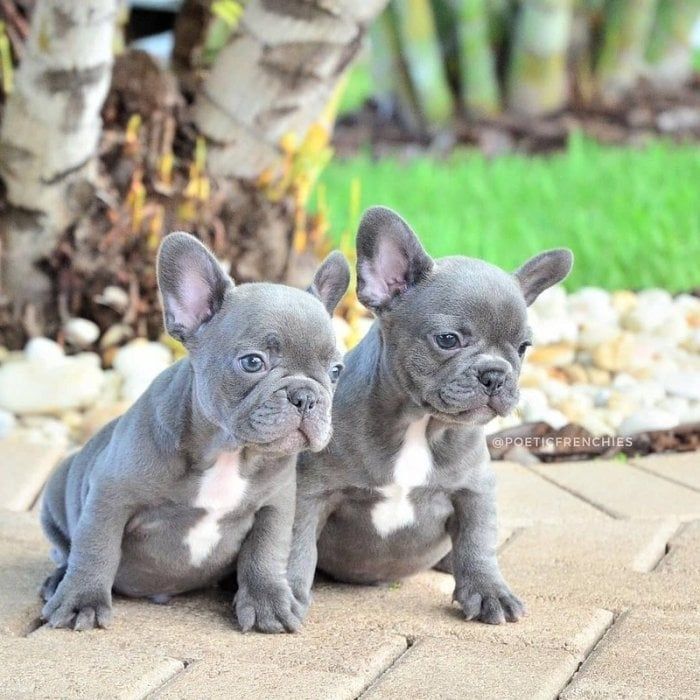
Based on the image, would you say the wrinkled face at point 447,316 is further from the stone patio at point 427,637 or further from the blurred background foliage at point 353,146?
the blurred background foliage at point 353,146

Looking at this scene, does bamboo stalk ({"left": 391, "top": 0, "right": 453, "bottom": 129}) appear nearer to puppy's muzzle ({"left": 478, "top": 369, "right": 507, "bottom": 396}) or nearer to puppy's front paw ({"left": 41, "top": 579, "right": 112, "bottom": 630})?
puppy's muzzle ({"left": 478, "top": 369, "right": 507, "bottom": 396})

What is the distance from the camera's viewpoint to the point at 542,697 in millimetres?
2732

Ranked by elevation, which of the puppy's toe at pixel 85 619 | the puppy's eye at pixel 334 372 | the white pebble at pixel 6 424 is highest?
the puppy's eye at pixel 334 372

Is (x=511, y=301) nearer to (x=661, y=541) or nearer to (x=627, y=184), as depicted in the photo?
(x=661, y=541)

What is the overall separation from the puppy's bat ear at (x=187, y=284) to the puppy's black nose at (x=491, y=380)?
2.05 feet

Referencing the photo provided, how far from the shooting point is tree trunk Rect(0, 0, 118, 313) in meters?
5.12

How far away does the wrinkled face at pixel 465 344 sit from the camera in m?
3.10

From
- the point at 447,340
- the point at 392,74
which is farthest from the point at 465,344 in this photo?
the point at 392,74

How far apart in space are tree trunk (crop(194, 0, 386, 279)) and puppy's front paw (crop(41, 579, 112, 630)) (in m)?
2.80

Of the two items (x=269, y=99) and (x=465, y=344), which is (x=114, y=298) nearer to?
(x=269, y=99)

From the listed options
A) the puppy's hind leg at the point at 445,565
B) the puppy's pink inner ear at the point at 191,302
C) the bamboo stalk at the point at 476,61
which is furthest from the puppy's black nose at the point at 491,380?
the bamboo stalk at the point at 476,61

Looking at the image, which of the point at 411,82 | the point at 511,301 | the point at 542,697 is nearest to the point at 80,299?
the point at 511,301

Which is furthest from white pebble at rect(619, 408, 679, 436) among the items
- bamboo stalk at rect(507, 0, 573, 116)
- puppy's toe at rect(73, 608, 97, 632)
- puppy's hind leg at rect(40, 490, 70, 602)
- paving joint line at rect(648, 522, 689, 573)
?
bamboo stalk at rect(507, 0, 573, 116)

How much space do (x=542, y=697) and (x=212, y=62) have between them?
13.7 ft
